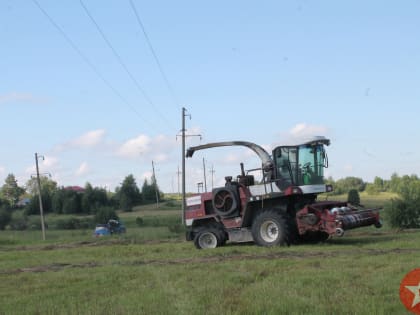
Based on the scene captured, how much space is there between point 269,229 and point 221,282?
7477 millimetres

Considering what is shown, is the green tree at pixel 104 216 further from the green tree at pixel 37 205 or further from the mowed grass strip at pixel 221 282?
the mowed grass strip at pixel 221 282

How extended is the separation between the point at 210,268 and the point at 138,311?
4453 mm

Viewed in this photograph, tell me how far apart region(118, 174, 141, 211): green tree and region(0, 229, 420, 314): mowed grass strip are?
85.4 meters

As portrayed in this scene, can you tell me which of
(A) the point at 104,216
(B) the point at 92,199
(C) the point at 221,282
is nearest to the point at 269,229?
(C) the point at 221,282

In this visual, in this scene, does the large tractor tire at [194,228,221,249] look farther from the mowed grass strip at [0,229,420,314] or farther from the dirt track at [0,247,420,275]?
the dirt track at [0,247,420,275]

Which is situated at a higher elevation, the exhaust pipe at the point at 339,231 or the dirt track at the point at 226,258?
the exhaust pipe at the point at 339,231

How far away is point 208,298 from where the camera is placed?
28.5 feet

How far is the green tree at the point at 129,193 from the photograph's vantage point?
100938 mm

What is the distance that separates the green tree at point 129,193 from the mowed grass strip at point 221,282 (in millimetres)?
85413

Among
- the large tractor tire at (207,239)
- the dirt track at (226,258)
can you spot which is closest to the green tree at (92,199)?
the large tractor tire at (207,239)

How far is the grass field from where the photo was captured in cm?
799

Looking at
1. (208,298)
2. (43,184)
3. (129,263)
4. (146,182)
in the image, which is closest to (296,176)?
(129,263)

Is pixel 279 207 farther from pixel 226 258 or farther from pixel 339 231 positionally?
pixel 226 258

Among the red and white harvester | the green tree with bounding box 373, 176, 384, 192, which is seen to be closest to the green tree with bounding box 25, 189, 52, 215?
the green tree with bounding box 373, 176, 384, 192
